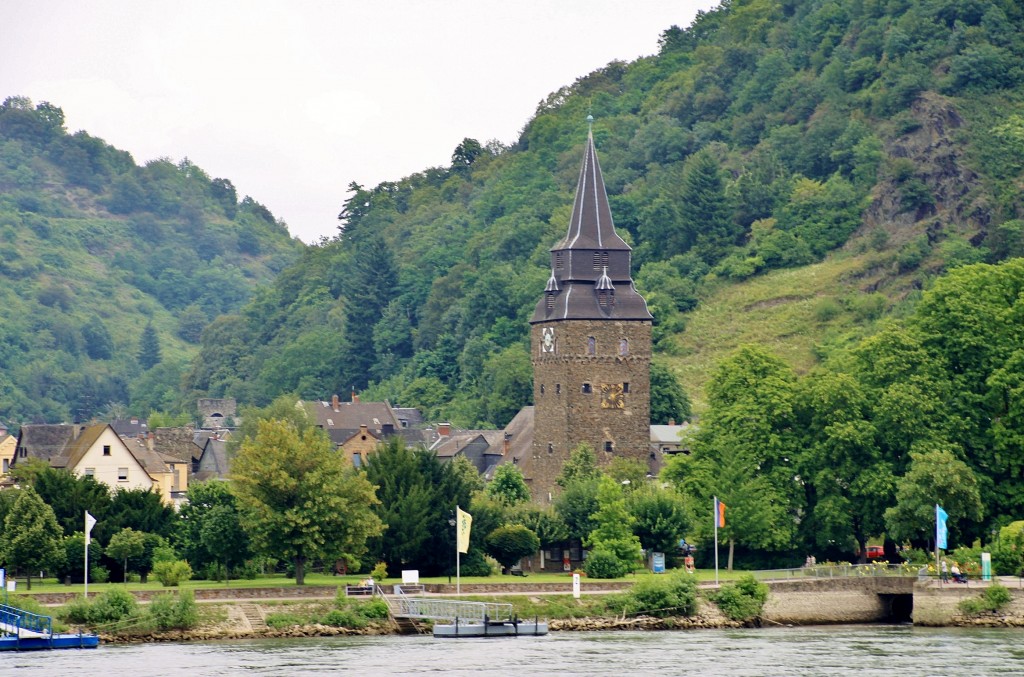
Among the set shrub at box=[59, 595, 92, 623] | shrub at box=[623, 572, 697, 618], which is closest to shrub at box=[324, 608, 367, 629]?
shrub at box=[59, 595, 92, 623]

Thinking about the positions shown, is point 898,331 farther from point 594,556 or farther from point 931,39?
point 931,39

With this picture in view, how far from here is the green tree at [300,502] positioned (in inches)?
3590

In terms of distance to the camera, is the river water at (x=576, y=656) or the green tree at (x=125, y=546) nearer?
the river water at (x=576, y=656)

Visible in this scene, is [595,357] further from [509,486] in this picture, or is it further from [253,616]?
[253,616]

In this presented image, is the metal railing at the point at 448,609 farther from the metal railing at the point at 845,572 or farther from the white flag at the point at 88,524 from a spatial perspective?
the metal railing at the point at 845,572

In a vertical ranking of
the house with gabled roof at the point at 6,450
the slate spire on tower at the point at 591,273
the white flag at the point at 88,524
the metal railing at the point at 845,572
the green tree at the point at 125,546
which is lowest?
the metal railing at the point at 845,572

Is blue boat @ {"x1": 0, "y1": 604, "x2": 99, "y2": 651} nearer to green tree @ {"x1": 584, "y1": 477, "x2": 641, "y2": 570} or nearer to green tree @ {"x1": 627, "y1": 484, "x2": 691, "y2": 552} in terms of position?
green tree @ {"x1": 584, "y1": 477, "x2": 641, "y2": 570}

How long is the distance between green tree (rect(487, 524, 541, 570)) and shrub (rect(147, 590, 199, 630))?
20030 millimetres

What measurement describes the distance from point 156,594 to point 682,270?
330ft

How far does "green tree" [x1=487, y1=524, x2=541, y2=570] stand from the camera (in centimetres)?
10062

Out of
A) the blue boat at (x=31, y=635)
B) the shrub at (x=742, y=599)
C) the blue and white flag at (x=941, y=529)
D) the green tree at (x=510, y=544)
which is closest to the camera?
the blue boat at (x=31, y=635)

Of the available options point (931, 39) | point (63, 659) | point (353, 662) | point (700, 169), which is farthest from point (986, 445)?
point (931, 39)

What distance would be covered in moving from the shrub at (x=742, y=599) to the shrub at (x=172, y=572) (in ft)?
67.4

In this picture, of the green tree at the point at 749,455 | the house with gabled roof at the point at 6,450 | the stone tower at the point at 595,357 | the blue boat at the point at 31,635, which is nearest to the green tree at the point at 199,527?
the blue boat at the point at 31,635
